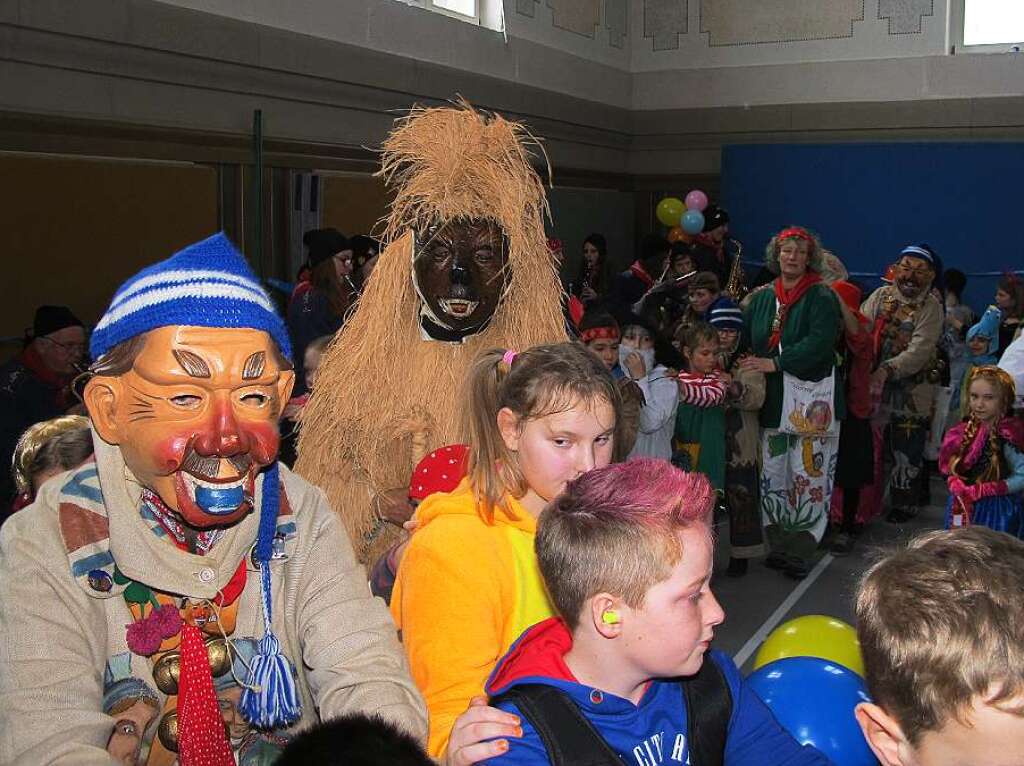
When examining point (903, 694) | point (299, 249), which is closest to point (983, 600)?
point (903, 694)

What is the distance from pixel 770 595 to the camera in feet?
17.7

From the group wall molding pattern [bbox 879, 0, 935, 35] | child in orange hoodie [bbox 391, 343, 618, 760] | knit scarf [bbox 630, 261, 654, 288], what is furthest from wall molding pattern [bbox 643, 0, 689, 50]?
child in orange hoodie [bbox 391, 343, 618, 760]

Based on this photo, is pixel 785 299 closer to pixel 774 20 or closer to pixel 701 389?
pixel 701 389

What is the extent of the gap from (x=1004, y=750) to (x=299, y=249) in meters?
6.43

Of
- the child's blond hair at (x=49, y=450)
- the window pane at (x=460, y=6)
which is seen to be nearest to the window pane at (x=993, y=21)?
the window pane at (x=460, y=6)

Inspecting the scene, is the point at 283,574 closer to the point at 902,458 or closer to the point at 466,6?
the point at 902,458

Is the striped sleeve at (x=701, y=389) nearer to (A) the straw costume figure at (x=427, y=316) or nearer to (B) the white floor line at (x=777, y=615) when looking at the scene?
(B) the white floor line at (x=777, y=615)

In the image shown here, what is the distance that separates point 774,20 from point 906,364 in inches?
225

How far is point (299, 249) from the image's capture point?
7.29 meters

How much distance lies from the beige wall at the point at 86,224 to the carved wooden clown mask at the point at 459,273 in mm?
3461

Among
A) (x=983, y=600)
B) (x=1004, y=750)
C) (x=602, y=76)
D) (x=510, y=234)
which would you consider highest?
(x=602, y=76)

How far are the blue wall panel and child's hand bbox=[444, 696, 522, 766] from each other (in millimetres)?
9140

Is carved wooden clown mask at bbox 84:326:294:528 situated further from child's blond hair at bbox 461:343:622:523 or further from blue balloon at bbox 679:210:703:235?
blue balloon at bbox 679:210:703:235

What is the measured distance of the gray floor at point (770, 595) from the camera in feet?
15.9
